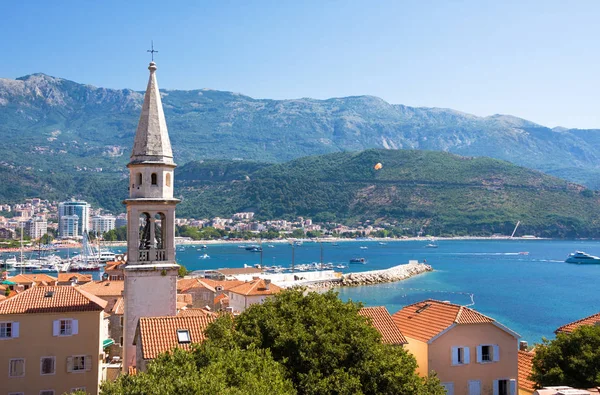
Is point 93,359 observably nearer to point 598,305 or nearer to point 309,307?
point 309,307

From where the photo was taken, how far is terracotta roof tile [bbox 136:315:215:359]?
1527 cm

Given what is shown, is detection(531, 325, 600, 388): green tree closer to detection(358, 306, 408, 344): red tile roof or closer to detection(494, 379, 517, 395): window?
detection(494, 379, 517, 395): window

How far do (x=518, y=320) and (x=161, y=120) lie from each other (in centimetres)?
4924

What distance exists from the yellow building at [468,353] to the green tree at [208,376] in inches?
278

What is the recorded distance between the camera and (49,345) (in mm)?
17562

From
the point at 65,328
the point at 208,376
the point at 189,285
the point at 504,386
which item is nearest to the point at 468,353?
the point at 504,386

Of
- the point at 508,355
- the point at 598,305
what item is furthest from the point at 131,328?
the point at 598,305

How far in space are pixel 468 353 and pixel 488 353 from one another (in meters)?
0.74

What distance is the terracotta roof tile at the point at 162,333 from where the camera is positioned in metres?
15.3

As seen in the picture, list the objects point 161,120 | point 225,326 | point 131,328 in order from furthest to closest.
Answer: point 161,120
point 131,328
point 225,326

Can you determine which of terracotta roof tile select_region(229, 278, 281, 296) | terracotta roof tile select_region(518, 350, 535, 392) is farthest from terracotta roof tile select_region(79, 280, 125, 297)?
terracotta roof tile select_region(518, 350, 535, 392)

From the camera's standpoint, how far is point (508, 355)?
59.9ft

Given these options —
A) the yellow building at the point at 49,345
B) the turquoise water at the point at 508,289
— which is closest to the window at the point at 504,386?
the yellow building at the point at 49,345

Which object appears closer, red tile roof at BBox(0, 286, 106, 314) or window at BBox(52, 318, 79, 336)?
red tile roof at BBox(0, 286, 106, 314)
